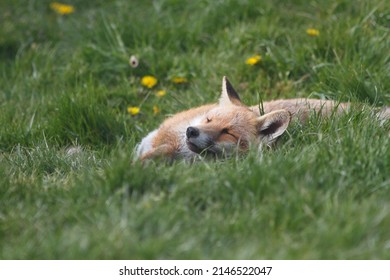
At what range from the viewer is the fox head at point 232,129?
6.05 meters

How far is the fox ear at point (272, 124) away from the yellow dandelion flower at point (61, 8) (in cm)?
458

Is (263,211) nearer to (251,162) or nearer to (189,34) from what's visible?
(251,162)

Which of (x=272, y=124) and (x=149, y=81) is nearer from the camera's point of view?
(x=272, y=124)

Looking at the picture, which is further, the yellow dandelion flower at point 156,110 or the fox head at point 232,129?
the yellow dandelion flower at point 156,110

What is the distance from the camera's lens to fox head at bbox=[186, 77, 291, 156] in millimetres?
6047

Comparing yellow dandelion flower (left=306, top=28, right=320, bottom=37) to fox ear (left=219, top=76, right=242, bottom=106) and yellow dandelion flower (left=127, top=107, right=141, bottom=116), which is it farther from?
yellow dandelion flower (left=127, top=107, right=141, bottom=116)

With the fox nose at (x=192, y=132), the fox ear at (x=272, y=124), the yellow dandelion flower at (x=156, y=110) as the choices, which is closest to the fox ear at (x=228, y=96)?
the fox ear at (x=272, y=124)

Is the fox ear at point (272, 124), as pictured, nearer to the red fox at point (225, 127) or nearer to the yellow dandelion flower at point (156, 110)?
the red fox at point (225, 127)

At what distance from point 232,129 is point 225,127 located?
67mm

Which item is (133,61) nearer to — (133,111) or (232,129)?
(133,111)

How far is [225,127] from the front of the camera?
624cm

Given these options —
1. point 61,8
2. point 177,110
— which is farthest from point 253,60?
point 61,8

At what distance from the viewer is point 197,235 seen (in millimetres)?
4191

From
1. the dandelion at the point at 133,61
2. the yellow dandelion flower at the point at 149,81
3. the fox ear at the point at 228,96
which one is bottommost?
the yellow dandelion flower at the point at 149,81
